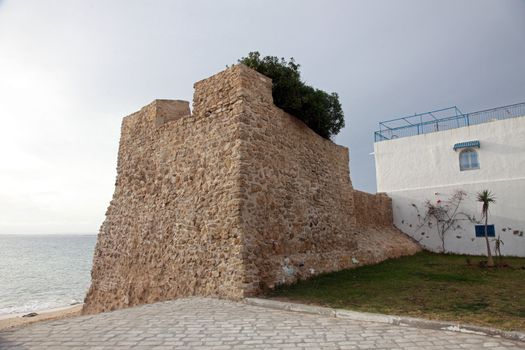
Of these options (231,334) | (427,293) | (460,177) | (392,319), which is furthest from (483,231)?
(231,334)

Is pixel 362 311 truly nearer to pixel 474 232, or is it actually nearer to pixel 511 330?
pixel 511 330

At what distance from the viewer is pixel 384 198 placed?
60.9 ft

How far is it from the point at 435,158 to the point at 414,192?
2032mm

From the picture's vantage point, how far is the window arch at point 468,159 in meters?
17.3

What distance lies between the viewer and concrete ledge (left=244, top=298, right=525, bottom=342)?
174 inches

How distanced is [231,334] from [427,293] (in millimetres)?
4517

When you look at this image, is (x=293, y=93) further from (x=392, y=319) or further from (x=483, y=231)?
(x=483, y=231)

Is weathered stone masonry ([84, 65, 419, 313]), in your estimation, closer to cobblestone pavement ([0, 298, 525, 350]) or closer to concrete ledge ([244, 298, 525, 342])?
concrete ledge ([244, 298, 525, 342])

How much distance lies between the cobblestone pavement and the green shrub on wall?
6095mm

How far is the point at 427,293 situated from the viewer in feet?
23.6

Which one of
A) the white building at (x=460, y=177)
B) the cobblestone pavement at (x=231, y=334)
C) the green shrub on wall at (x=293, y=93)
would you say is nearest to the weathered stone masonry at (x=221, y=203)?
the green shrub on wall at (x=293, y=93)

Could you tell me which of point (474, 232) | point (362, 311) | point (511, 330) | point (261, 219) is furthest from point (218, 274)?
point (474, 232)

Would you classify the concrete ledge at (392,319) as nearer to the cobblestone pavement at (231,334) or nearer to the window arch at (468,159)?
the cobblestone pavement at (231,334)

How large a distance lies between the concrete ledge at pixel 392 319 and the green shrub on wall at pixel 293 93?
5.76 m
